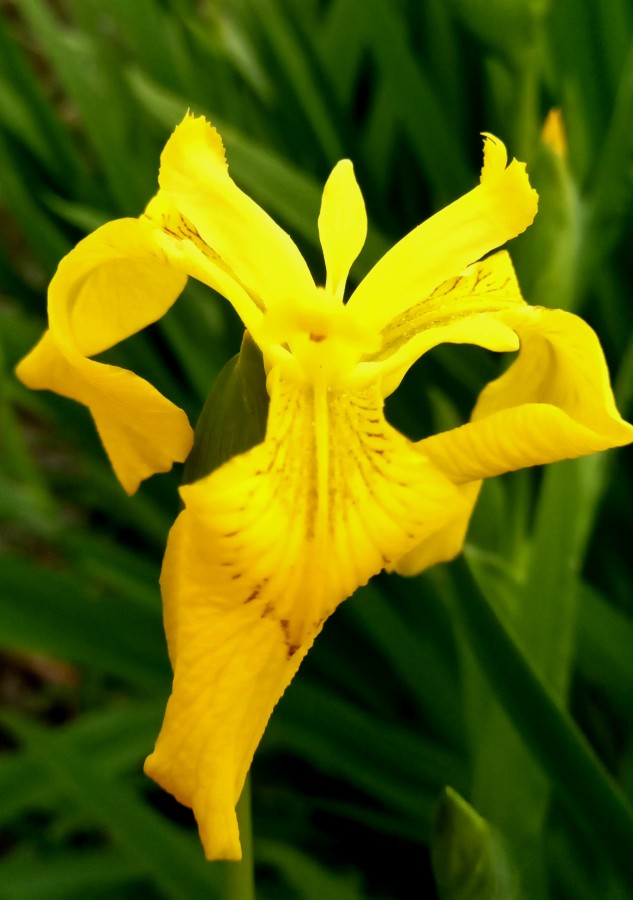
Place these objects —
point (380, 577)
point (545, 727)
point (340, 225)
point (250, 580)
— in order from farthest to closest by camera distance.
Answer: point (380, 577), point (545, 727), point (340, 225), point (250, 580)

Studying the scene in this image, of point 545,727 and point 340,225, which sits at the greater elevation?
point 340,225

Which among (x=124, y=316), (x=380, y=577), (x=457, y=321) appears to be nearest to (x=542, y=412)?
(x=457, y=321)

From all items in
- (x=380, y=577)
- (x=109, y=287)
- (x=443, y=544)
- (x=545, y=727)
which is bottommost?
(x=380, y=577)

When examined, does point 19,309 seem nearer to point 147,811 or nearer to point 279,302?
point 147,811

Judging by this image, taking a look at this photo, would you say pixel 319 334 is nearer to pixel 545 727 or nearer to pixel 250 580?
pixel 250 580

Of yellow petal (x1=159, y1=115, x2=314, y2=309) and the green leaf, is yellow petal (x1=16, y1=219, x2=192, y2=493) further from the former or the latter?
the green leaf

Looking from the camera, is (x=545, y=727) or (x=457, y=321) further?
(x=545, y=727)

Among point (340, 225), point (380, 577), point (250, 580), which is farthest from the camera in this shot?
point (380, 577)

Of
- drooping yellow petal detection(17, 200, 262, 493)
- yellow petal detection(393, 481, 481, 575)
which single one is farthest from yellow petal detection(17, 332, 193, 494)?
yellow petal detection(393, 481, 481, 575)

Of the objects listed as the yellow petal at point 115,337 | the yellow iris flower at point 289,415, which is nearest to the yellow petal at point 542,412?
the yellow iris flower at point 289,415
